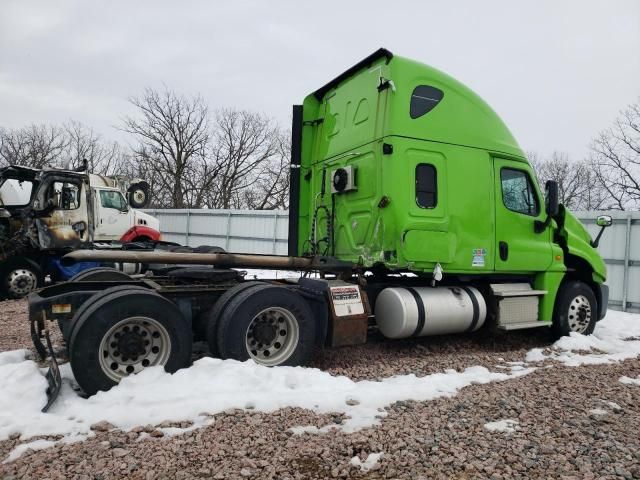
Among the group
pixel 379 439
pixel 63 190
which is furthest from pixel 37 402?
pixel 63 190

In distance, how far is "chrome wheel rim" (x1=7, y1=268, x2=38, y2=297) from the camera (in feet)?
31.3

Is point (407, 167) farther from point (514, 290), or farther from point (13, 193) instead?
point (13, 193)

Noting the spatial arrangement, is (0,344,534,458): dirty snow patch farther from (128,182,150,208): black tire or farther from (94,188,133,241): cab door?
(128,182,150,208): black tire

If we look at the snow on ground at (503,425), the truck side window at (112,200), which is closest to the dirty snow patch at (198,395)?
the snow on ground at (503,425)

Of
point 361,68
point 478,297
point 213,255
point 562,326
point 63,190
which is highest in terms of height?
point 361,68

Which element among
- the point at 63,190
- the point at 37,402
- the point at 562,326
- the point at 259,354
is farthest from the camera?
the point at 63,190

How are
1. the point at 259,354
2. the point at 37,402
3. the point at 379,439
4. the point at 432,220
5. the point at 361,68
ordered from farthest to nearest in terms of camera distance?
the point at 361,68 < the point at 432,220 < the point at 259,354 < the point at 37,402 < the point at 379,439

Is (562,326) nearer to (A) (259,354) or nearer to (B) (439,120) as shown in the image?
(B) (439,120)

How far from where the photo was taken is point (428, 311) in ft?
18.7

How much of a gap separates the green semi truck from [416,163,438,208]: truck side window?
0.04 ft

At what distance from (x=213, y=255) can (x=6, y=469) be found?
2712 mm

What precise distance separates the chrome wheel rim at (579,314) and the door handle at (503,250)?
1479 millimetres

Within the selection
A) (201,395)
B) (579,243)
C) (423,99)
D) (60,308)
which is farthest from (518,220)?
(60,308)

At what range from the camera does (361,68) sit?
20.3ft
